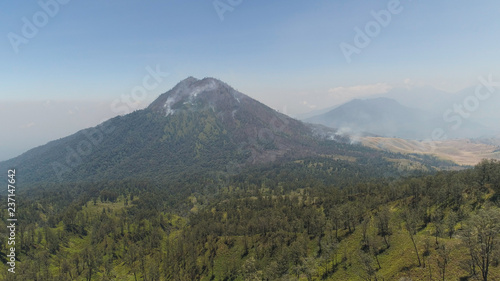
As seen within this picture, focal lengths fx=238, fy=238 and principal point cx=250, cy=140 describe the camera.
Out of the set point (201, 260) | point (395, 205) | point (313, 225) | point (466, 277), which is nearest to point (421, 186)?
point (395, 205)

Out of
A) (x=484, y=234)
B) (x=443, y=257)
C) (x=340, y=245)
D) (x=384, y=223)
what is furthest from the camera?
(x=340, y=245)

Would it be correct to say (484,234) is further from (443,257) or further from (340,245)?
(340,245)

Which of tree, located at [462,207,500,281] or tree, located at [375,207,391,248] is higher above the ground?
tree, located at [462,207,500,281]

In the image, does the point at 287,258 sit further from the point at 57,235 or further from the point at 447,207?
the point at 57,235

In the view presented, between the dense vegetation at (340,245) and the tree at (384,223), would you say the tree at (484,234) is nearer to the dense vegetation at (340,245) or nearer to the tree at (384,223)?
the dense vegetation at (340,245)

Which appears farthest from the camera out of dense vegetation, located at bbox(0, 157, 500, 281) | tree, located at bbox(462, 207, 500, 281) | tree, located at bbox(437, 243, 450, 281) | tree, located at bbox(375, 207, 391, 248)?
→ tree, located at bbox(375, 207, 391, 248)

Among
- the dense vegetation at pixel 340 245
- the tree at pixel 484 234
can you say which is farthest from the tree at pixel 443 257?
the tree at pixel 484 234

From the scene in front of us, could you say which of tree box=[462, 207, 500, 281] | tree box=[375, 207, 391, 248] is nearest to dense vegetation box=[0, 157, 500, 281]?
tree box=[462, 207, 500, 281]

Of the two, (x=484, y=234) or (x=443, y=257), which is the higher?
(x=484, y=234)

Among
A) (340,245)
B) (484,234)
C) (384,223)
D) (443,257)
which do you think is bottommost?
(340,245)

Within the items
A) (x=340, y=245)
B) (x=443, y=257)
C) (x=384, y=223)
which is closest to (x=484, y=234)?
(x=443, y=257)

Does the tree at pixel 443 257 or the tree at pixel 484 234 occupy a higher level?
the tree at pixel 484 234

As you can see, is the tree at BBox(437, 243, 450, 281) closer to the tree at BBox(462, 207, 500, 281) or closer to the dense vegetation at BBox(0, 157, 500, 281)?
the dense vegetation at BBox(0, 157, 500, 281)
